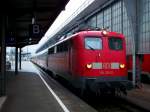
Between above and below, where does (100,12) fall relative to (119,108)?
above

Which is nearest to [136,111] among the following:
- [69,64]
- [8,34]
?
[69,64]

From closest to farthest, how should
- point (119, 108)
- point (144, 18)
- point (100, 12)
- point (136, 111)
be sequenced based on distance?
point (136, 111) < point (119, 108) < point (144, 18) < point (100, 12)

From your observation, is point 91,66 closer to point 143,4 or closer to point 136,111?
point 136,111

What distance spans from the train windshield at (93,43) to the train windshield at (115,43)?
1.61ft

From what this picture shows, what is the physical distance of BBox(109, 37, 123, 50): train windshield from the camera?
53.9 ft

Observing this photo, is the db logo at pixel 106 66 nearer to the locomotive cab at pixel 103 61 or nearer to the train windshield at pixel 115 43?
the locomotive cab at pixel 103 61

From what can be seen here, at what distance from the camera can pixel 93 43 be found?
53.4 feet

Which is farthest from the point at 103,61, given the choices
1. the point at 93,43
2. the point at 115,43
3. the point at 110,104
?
the point at 110,104

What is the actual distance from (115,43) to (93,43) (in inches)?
38.5

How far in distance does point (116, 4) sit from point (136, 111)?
2818 cm

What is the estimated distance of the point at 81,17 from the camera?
1972 inches

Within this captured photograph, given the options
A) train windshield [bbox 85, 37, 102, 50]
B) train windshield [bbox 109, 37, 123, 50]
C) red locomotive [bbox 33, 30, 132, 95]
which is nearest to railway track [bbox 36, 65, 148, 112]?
red locomotive [bbox 33, 30, 132, 95]

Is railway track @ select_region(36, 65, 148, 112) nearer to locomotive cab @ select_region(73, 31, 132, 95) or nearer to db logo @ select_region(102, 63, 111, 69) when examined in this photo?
locomotive cab @ select_region(73, 31, 132, 95)

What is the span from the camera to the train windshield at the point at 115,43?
16.4 meters
